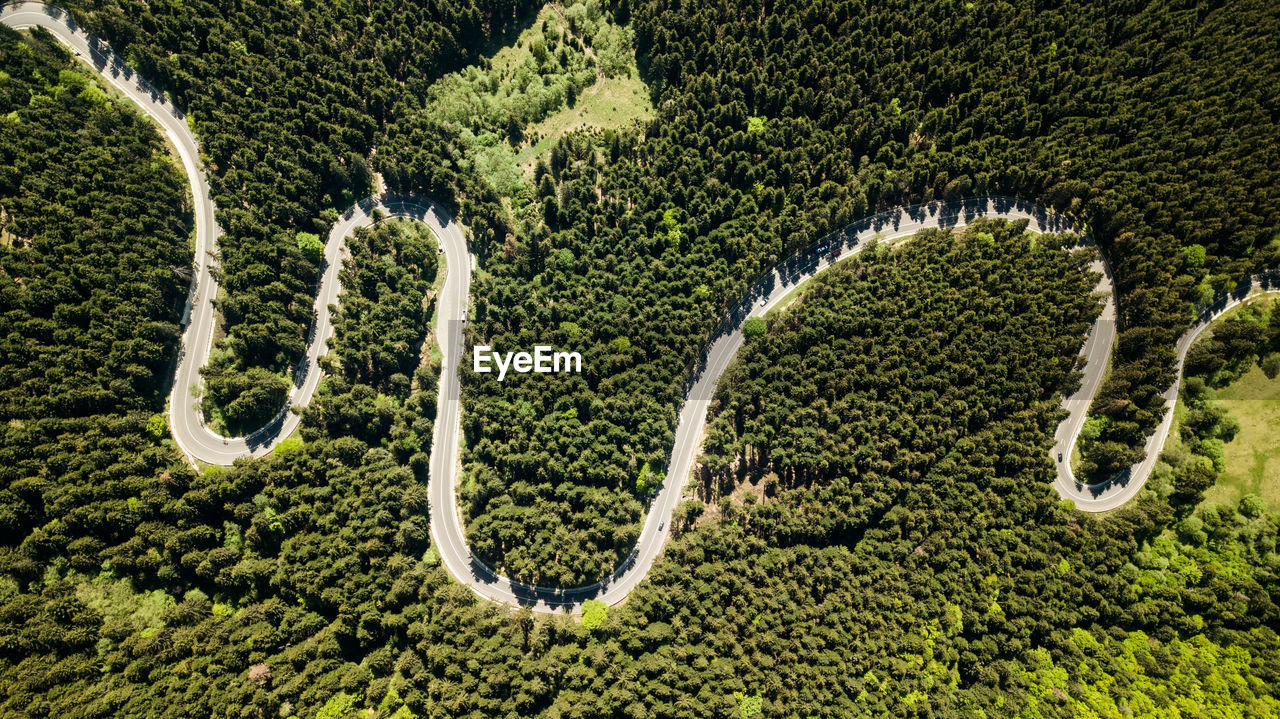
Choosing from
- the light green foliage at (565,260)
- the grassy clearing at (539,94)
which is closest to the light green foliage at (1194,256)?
the grassy clearing at (539,94)

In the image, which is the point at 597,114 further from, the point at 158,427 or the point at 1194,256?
the point at 1194,256

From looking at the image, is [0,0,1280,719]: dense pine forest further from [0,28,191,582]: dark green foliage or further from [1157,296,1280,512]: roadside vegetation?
[1157,296,1280,512]: roadside vegetation

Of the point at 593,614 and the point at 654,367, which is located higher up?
the point at 654,367

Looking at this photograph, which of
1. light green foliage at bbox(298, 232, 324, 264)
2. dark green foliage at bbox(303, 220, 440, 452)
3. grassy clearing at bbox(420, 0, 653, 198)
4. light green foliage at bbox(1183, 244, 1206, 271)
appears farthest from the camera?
grassy clearing at bbox(420, 0, 653, 198)

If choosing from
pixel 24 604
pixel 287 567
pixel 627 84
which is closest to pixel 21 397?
pixel 24 604

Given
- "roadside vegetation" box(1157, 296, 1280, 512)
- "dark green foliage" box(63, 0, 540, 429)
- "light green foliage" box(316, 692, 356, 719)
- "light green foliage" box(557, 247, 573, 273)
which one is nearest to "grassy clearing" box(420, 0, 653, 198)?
"dark green foliage" box(63, 0, 540, 429)

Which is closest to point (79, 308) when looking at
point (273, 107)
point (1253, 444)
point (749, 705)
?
point (273, 107)
